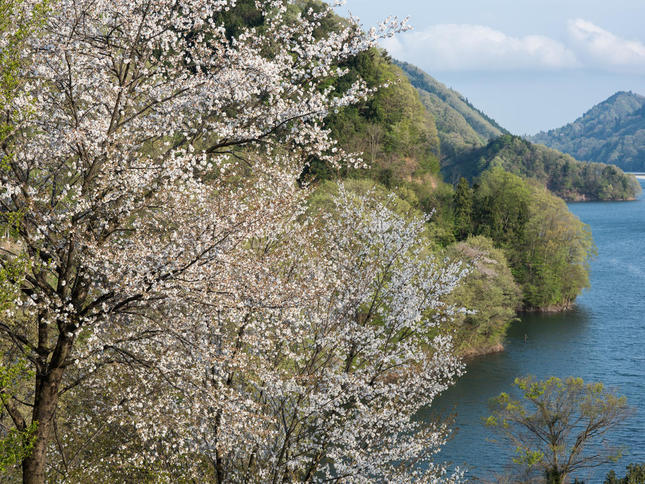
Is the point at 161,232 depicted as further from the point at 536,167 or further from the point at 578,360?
the point at 536,167

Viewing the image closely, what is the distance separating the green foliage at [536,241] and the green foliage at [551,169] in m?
81.7

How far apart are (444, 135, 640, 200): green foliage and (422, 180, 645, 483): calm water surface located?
263 ft

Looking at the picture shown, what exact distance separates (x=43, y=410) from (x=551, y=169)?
184126 millimetres

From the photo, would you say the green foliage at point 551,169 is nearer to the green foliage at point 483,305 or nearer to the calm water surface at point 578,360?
the calm water surface at point 578,360

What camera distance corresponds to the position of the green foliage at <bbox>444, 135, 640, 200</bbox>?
161875 millimetres

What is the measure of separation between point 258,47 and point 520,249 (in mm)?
66737

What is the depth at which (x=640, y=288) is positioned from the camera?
234 ft

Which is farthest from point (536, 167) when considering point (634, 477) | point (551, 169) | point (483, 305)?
point (634, 477)

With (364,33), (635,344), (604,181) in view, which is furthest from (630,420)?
(604,181)

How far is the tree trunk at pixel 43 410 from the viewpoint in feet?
27.3

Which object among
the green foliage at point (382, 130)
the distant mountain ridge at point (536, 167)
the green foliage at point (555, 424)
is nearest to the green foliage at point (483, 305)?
the green foliage at point (382, 130)

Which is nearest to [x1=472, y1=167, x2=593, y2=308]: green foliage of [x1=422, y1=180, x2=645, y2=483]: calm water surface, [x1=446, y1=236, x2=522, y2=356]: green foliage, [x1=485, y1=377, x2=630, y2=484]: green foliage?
[x1=422, y1=180, x2=645, y2=483]: calm water surface

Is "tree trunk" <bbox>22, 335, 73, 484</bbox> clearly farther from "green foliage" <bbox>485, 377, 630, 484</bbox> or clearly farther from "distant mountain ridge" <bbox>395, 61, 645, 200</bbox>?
"distant mountain ridge" <bbox>395, 61, 645, 200</bbox>

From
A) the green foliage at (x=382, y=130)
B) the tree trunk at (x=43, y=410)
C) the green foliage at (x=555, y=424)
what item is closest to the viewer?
the tree trunk at (x=43, y=410)
